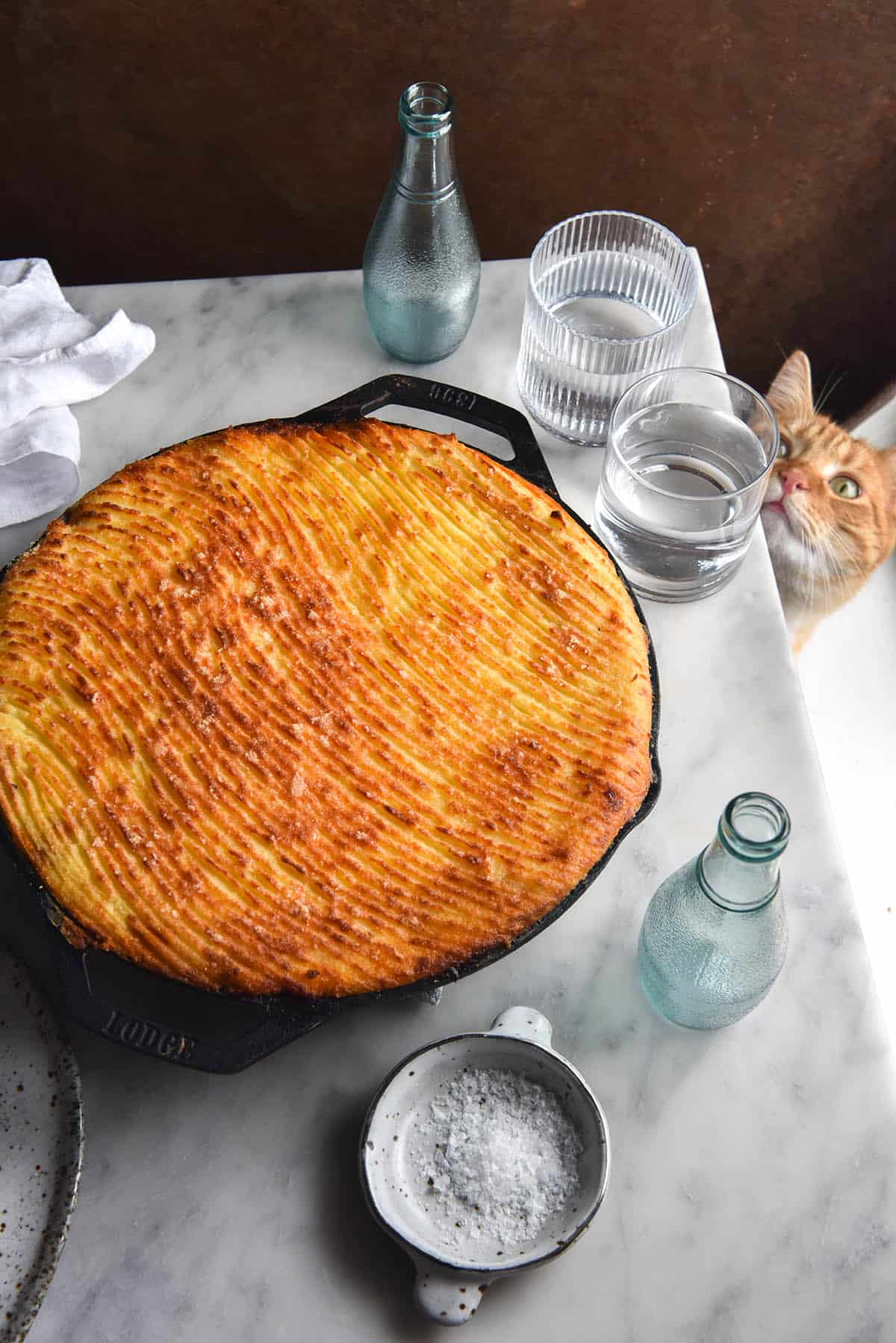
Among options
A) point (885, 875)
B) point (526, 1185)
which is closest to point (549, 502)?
point (526, 1185)

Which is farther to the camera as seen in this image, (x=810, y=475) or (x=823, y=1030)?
(x=810, y=475)

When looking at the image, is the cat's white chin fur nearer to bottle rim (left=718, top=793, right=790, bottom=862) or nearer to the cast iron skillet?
the cast iron skillet

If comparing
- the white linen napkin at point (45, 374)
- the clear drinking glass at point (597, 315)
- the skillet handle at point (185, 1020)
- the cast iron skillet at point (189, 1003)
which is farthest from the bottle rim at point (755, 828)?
the white linen napkin at point (45, 374)

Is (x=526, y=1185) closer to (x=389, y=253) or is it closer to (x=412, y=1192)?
(x=412, y=1192)

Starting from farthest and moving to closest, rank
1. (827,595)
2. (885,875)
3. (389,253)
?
1. (885,875)
2. (827,595)
3. (389,253)

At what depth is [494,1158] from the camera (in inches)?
37.1

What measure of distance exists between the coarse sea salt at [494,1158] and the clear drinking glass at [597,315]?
2.58 ft

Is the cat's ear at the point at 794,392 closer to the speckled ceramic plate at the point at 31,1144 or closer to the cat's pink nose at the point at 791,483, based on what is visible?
the cat's pink nose at the point at 791,483

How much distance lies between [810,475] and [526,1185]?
104 centimetres

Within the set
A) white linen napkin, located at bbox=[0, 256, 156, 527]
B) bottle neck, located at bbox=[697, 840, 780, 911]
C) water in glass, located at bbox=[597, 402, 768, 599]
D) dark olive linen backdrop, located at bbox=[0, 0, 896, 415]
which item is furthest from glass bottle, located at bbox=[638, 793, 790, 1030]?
dark olive linen backdrop, located at bbox=[0, 0, 896, 415]

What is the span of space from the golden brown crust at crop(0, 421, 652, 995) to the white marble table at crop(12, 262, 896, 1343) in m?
0.16

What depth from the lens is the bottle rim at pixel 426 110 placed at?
1.22 m

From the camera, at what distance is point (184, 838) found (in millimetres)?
1003

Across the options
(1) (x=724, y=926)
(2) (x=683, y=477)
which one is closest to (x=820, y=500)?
(2) (x=683, y=477)
